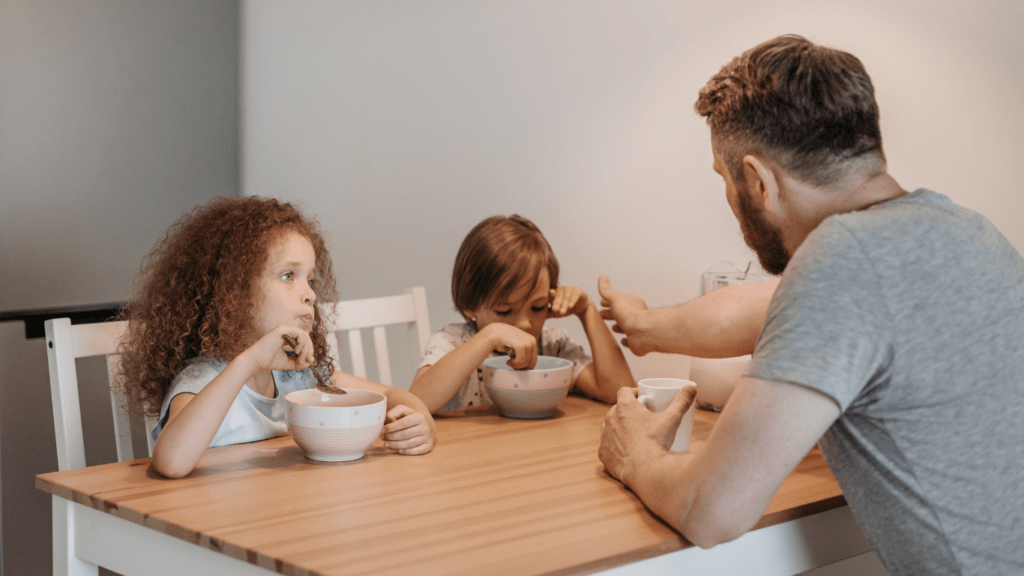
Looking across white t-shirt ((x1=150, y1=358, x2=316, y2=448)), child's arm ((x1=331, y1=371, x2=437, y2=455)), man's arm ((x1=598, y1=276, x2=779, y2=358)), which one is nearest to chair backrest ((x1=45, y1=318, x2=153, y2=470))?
white t-shirt ((x1=150, y1=358, x2=316, y2=448))

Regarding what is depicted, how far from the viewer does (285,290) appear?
53.4 inches

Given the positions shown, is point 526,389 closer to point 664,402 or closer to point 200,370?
point 664,402

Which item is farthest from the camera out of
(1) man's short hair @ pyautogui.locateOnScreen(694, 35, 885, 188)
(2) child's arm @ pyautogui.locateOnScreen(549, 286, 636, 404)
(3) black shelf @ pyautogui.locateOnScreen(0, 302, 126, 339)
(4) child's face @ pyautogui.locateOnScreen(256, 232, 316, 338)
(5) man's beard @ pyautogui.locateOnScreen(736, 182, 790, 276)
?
(3) black shelf @ pyautogui.locateOnScreen(0, 302, 126, 339)

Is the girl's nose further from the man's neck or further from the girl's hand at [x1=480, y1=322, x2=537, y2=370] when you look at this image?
the man's neck

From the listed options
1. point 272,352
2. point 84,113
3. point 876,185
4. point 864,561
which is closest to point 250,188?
point 84,113

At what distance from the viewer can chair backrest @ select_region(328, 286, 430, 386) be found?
1691 millimetres

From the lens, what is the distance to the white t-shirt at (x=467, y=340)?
170cm

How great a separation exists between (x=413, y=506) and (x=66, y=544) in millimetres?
473

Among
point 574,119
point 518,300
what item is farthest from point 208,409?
point 574,119

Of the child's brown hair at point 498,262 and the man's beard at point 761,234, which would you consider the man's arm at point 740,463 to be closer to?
the man's beard at point 761,234

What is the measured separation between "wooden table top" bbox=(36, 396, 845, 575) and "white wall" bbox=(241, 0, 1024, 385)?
26.5 inches

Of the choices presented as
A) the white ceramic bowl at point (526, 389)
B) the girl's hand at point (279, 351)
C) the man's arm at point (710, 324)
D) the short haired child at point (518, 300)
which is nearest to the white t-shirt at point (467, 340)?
the short haired child at point (518, 300)

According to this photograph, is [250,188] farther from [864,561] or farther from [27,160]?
[864,561]

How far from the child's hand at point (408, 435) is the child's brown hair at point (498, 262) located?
0.52 meters
